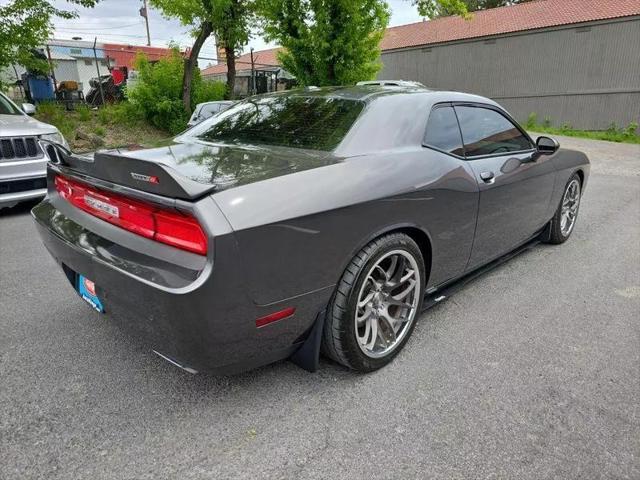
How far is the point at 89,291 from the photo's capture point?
230cm

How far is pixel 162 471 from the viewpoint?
70.1 inches

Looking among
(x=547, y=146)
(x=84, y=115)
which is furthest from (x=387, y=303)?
(x=84, y=115)

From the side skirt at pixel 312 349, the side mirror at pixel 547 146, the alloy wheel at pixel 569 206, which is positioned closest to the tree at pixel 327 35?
the alloy wheel at pixel 569 206

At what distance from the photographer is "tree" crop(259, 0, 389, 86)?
11117 millimetres

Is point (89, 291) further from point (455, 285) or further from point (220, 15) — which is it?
point (220, 15)

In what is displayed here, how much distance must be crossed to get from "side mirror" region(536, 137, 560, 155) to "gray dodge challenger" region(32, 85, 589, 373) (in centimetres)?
68

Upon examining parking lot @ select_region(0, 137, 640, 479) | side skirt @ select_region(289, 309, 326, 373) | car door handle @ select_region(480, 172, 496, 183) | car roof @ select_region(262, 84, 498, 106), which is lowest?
parking lot @ select_region(0, 137, 640, 479)

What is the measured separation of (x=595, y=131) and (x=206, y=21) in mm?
17454

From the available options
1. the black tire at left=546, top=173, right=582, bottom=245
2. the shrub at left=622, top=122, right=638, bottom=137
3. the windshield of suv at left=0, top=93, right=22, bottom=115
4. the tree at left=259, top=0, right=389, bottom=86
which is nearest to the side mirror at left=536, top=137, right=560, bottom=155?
the black tire at left=546, top=173, right=582, bottom=245

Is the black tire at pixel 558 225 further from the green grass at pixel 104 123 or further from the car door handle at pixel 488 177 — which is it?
the green grass at pixel 104 123

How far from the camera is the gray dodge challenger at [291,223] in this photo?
5.89ft

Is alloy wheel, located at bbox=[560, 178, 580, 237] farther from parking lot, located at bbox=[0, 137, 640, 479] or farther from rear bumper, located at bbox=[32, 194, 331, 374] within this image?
rear bumper, located at bbox=[32, 194, 331, 374]

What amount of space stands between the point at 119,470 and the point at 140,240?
89 cm

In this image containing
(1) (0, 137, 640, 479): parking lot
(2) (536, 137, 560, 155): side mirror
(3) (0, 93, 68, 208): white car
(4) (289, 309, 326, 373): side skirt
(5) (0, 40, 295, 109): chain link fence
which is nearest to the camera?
(1) (0, 137, 640, 479): parking lot
